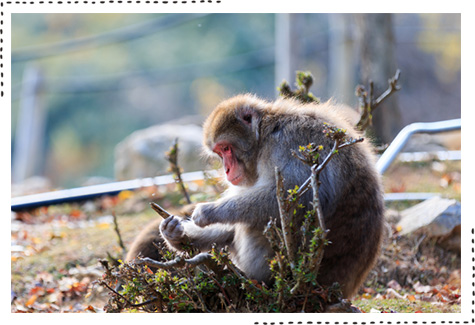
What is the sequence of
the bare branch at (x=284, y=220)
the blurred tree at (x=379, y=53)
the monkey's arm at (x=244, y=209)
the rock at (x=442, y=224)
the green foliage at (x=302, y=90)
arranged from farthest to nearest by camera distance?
the blurred tree at (x=379, y=53) → the rock at (x=442, y=224) → the green foliage at (x=302, y=90) → the monkey's arm at (x=244, y=209) → the bare branch at (x=284, y=220)

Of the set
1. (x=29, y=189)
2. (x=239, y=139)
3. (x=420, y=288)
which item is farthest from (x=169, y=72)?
(x=239, y=139)

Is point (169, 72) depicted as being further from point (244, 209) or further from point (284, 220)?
point (284, 220)

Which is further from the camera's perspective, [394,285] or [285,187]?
[394,285]

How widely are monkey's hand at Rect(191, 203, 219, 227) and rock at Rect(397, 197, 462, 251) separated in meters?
2.72

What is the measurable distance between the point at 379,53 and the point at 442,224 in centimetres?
451

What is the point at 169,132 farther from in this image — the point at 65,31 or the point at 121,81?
the point at 65,31

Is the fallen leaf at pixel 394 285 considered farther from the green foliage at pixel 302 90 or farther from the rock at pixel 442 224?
the green foliage at pixel 302 90

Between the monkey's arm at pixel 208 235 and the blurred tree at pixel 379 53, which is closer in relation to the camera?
the monkey's arm at pixel 208 235

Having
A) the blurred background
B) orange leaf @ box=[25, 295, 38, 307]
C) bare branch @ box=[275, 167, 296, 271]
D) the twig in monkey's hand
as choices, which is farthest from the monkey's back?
the blurred background

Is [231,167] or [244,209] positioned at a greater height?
[231,167]

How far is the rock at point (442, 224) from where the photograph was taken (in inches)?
227

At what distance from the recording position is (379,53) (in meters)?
9.65

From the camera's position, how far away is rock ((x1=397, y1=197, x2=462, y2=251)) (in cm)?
578

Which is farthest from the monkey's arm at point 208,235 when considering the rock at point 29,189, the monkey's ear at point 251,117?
the rock at point 29,189
